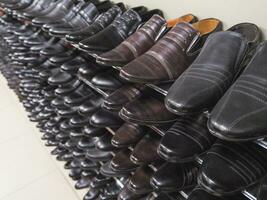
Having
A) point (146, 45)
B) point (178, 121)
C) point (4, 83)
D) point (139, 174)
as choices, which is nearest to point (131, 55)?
point (146, 45)

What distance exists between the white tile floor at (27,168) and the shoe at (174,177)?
821 millimetres

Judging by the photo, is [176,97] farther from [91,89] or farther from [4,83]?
[4,83]

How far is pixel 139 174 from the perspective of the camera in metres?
0.76

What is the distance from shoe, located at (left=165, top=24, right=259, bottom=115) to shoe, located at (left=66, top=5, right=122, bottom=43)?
382mm

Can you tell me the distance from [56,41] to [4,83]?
1.73 m

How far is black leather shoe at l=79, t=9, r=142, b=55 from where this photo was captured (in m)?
0.71

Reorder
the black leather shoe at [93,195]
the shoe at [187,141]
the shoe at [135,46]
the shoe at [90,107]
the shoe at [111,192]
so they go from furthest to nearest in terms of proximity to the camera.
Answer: the black leather shoe at [93,195] < the shoe at [111,192] < the shoe at [90,107] < the shoe at [135,46] < the shoe at [187,141]

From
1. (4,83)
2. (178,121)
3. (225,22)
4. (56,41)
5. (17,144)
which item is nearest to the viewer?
(178,121)

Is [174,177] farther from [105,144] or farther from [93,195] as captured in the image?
[93,195]

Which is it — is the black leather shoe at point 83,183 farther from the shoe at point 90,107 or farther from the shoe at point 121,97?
the shoe at point 121,97

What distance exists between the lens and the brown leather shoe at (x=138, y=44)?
64 cm

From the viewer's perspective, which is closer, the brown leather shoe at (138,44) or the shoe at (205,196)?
the shoe at (205,196)

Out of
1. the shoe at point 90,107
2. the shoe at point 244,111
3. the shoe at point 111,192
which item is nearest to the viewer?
the shoe at point 244,111

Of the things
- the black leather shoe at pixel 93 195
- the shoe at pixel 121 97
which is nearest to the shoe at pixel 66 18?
the shoe at pixel 121 97
